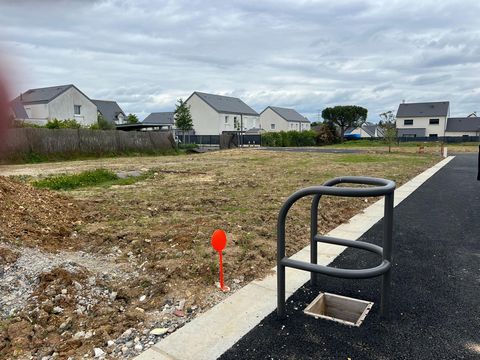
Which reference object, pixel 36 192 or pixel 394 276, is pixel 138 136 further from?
pixel 394 276

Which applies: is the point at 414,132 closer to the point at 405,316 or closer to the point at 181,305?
the point at 405,316

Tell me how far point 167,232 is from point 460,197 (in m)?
7.30

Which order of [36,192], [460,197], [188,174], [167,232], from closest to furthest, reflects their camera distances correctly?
[167,232], [36,192], [460,197], [188,174]

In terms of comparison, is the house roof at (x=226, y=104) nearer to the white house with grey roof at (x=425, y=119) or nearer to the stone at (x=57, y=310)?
the white house with grey roof at (x=425, y=119)

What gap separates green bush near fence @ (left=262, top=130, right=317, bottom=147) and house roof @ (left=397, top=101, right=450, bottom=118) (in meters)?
22.4

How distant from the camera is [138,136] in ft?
91.2

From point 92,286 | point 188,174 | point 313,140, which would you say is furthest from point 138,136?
point 313,140

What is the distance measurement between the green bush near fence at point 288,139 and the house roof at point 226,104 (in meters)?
12.6

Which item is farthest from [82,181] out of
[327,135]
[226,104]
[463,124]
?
[463,124]

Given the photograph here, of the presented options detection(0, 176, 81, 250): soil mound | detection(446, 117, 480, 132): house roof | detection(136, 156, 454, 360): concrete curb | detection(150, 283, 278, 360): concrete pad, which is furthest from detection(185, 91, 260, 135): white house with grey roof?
detection(150, 283, 278, 360): concrete pad

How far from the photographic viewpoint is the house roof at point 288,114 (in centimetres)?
7243

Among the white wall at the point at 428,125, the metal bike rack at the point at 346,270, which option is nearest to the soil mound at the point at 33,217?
the metal bike rack at the point at 346,270

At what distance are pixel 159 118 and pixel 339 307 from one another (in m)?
67.2

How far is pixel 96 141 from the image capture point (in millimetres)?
24578
